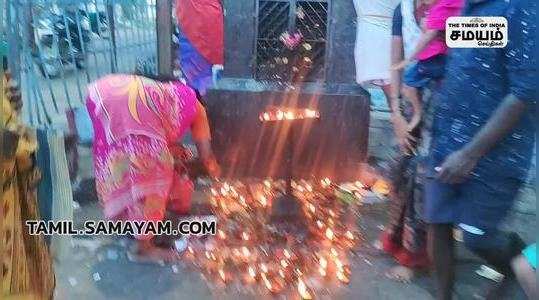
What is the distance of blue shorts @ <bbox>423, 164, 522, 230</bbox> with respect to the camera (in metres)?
1.96

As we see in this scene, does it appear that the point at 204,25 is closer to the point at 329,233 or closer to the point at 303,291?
the point at 329,233

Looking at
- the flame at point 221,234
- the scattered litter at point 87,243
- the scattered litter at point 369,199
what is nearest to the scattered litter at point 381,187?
the scattered litter at point 369,199

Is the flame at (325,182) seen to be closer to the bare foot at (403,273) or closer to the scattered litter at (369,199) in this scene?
the scattered litter at (369,199)

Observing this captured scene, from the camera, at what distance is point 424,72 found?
2.00m

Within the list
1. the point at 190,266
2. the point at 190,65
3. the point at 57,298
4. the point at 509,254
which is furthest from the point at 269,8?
the point at 57,298

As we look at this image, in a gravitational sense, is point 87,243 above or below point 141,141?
below

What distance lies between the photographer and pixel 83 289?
7.36 ft

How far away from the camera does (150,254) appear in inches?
86.9

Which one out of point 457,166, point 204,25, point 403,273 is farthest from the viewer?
point 403,273

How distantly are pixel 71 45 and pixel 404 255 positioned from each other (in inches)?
48.1

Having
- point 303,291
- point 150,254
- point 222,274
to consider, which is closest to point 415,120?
point 303,291

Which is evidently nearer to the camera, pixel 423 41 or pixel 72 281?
pixel 423 41

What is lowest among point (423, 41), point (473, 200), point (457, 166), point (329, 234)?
point (329, 234)

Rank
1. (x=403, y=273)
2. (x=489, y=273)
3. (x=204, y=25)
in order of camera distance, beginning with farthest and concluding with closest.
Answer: (x=403, y=273)
(x=489, y=273)
(x=204, y=25)
